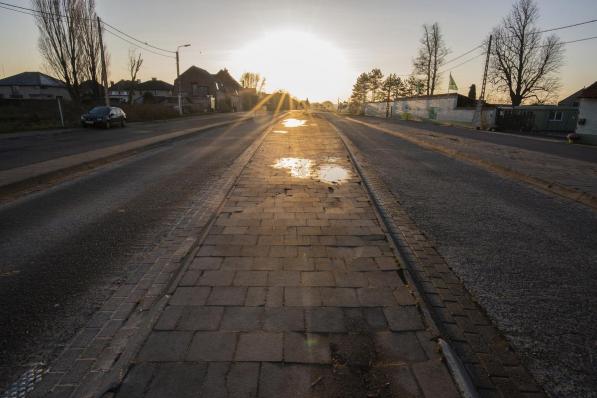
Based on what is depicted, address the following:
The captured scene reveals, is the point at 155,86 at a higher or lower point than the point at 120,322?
higher

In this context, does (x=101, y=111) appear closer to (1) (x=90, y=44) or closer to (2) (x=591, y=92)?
(1) (x=90, y=44)

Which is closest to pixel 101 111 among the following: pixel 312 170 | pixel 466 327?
pixel 312 170

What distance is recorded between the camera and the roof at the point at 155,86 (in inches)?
2980

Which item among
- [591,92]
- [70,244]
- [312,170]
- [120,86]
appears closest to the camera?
[70,244]

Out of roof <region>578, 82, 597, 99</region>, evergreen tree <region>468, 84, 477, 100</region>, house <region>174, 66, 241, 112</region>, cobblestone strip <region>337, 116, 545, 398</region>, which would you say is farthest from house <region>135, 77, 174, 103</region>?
cobblestone strip <region>337, 116, 545, 398</region>

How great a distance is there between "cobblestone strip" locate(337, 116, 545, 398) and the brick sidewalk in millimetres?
221

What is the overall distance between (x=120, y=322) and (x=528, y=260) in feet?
14.9

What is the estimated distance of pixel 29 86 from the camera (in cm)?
5919

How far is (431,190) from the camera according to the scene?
25.5 feet

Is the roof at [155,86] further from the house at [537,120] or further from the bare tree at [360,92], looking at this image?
the house at [537,120]

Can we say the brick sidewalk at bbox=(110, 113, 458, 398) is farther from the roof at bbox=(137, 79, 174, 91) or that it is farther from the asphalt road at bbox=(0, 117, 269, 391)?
the roof at bbox=(137, 79, 174, 91)

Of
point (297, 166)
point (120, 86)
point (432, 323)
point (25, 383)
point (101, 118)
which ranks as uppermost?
point (120, 86)

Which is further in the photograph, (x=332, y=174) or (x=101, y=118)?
(x=101, y=118)

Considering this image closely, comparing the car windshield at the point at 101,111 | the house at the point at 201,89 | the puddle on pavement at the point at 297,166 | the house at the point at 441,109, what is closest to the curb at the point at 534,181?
the puddle on pavement at the point at 297,166
